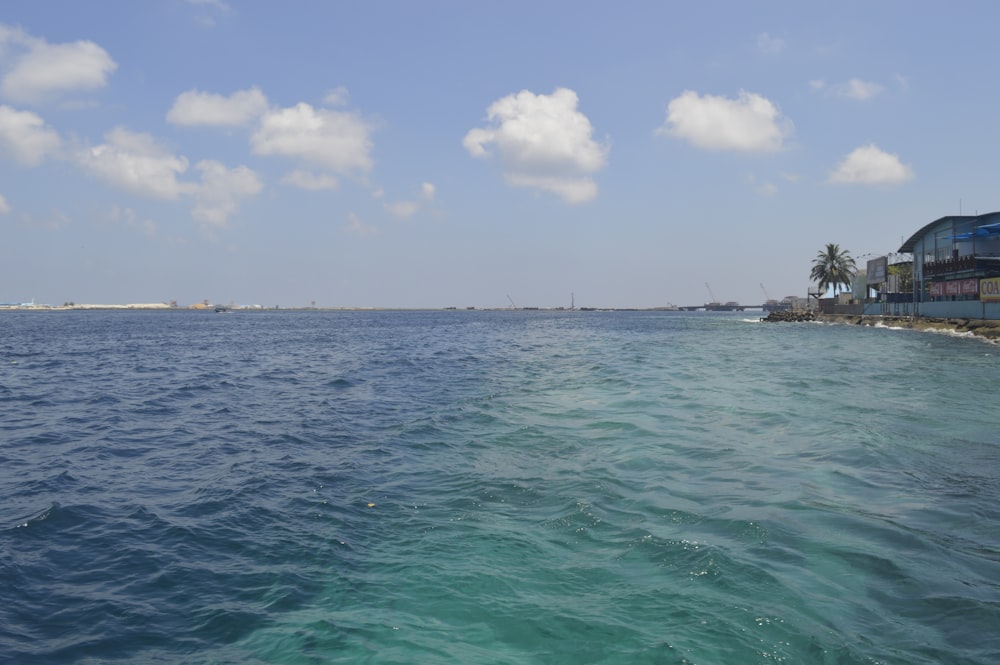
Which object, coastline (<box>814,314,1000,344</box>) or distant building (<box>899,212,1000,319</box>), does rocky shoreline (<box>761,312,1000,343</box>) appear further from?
distant building (<box>899,212,1000,319</box>)

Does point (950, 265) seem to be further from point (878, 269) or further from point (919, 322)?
point (878, 269)

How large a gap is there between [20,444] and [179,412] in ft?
16.1

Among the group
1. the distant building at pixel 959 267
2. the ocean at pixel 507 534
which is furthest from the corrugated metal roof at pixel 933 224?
the ocean at pixel 507 534

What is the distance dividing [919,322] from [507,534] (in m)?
74.3

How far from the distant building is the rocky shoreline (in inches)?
70.0

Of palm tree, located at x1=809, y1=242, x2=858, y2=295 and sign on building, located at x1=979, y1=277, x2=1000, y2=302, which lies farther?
palm tree, located at x1=809, y1=242, x2=858, y2=295

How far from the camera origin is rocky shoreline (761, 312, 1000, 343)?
1950 inches

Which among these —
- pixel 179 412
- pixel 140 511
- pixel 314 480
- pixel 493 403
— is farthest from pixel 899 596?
pixel 179 412

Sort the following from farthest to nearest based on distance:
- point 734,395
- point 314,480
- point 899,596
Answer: point 734,395 < point 314,480 < point 899,596

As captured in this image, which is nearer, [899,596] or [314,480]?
[899,596]

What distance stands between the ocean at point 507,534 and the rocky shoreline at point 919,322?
38.8 m

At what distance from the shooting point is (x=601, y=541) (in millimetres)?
8188

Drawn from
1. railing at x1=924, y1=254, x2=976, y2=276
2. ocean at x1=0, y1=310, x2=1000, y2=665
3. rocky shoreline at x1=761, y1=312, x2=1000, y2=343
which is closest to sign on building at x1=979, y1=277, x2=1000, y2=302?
rocky shoreline at x1=761, y1=312, x2=1000, y2=343

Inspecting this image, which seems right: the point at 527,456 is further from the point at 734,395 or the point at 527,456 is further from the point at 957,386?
the point at 957,386
